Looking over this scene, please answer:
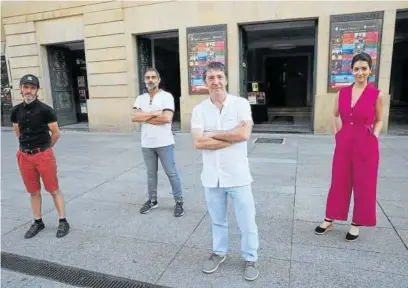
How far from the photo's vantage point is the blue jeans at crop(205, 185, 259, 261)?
8.29ft

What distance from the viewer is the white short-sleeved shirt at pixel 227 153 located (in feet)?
8.14

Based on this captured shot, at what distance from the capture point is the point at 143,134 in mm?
3859

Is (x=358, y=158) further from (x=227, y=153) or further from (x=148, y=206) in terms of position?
(x=148, y=206)

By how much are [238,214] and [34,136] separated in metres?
2.24

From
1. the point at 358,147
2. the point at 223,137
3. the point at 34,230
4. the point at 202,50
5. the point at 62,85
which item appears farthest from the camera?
the point at 62,85

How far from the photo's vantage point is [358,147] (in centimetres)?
304

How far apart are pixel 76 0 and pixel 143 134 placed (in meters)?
8.85

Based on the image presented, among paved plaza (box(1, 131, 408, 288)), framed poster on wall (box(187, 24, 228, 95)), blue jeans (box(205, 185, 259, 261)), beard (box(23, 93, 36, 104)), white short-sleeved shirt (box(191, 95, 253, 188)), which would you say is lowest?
paved plaza (box(1, 131, 408, 288))

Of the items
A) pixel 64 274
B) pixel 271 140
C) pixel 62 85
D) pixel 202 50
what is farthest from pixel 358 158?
pixel 62 85

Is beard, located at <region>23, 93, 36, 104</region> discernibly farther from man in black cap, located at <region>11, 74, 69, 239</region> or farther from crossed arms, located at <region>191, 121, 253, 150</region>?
crossed arms, located at <region>191, 121, 253, 150</region>

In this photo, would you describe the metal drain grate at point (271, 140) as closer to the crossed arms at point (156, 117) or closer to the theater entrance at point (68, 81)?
the crossed arms at point (156, 117)

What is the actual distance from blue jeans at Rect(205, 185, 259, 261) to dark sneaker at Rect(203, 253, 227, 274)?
0.07 meters

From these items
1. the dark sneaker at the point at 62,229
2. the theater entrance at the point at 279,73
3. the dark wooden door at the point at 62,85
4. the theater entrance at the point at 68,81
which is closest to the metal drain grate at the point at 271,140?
the theater entrance at the point at 279,73

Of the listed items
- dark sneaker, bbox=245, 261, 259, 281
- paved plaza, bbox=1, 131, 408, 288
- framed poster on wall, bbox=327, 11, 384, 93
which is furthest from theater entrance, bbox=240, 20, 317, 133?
dark sneaker, bbox=245, 261, 259, 281
